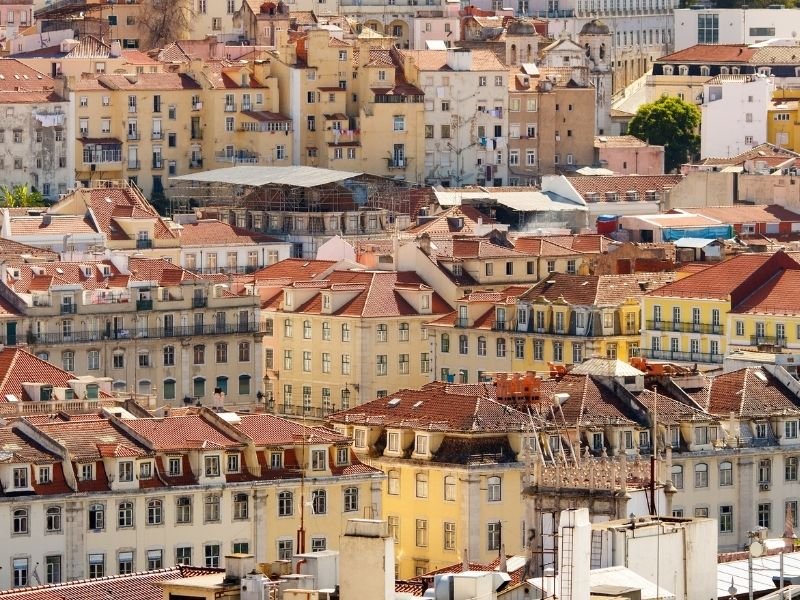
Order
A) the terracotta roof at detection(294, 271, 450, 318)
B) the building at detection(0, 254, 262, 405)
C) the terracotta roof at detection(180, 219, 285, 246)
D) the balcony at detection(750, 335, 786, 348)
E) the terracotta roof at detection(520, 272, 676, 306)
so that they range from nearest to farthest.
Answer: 1. the balcony at detection(750, 335, 786, 348)
2. the building at detection(0, 254, 262, 405)
3. the terracotta roof at detection(520, 272, 676, 306)
4. the terracotta roof at detection(294, 271, 450, 318)
5. the terracotta roof at detection(180, 219, 285, 246)

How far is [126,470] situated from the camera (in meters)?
86.6

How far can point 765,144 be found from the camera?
583 ft

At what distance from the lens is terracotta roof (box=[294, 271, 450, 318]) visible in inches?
4941

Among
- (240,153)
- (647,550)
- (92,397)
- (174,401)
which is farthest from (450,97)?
(647,550)

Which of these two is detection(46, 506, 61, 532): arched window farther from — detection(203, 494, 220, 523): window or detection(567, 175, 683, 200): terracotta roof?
detection(567, 175, 683, 200): terracotta roof

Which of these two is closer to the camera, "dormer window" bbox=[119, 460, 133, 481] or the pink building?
"dormer window" bbox=[119, 460, 133, 481]

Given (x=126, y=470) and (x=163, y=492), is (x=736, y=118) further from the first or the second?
(x=126, y=470)

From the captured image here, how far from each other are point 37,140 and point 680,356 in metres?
54.0

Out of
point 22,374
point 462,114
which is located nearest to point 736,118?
point 462,114

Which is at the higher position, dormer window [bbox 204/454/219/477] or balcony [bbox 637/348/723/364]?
dormer window [bbox 204/454/219/477]

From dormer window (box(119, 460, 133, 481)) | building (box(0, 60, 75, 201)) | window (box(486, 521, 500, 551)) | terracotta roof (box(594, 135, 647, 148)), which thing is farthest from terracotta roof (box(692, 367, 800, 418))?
terracotta roof (box(594, 135, 647, 148))

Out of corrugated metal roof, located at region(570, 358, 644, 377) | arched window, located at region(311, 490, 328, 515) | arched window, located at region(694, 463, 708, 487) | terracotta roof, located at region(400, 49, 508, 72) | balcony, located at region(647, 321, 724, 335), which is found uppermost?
terracotta roof, located at region(400, 49, 508, 72)

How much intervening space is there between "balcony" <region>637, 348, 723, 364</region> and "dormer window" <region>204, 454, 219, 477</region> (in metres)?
32.1

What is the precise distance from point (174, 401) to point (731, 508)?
28.0 m
